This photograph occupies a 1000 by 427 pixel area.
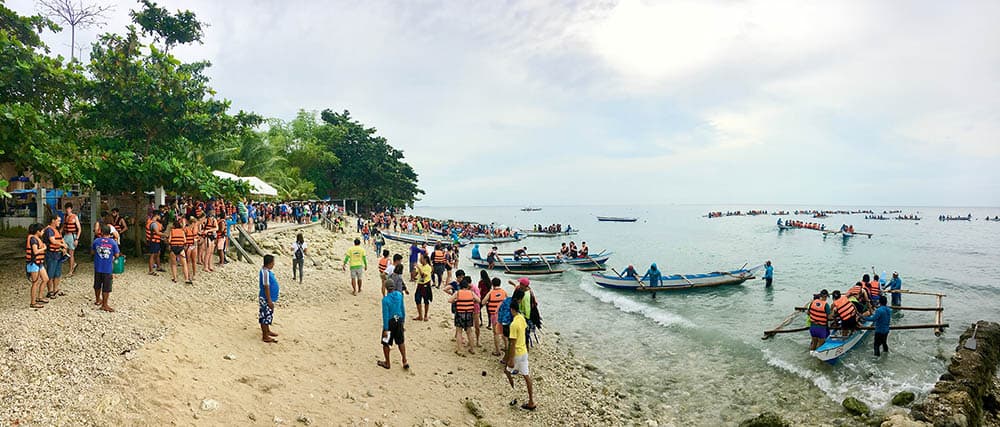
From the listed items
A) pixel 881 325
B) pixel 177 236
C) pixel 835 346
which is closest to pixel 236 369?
pixel 177 236

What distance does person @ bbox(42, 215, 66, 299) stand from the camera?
8242mm

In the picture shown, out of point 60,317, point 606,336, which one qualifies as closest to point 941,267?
point 606,336

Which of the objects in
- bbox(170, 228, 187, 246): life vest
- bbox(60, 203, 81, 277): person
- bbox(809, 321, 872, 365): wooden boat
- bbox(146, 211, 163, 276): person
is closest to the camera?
bbox(60, 203, 81, 277): person

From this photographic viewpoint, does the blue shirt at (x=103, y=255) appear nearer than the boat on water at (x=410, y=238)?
Yes

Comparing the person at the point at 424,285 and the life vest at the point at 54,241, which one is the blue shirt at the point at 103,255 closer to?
the life vest at the point at 54,241

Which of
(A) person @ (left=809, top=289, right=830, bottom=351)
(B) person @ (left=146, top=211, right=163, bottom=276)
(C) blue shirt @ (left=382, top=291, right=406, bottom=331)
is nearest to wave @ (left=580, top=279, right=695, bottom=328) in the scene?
(A) person @ (left=809, top=289, right=830, bottom=351)

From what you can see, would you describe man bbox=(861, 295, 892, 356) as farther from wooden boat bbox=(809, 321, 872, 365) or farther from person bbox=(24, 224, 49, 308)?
person bbox=(24, 224, 49, 308)

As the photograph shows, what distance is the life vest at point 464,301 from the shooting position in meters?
9.34

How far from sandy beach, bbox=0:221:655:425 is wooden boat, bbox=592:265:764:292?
9294 millimetres

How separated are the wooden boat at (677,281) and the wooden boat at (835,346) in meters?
8.20

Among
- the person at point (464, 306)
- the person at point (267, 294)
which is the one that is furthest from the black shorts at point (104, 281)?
the person at point (464, 306)

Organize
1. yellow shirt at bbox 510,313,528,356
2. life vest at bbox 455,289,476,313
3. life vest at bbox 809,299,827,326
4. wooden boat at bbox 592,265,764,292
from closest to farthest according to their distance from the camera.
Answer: yellow shirt at bbox 510,313,528,356, life vest at bbox 455,289,476,313, life vest at bbox 809,299,827,326, wooden boat at bbox 592,265,764,292

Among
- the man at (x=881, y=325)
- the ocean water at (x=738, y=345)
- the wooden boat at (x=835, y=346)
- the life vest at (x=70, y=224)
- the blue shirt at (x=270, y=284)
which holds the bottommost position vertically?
the ocean water at (x=738, y=345)

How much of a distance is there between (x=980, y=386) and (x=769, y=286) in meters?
13.3
